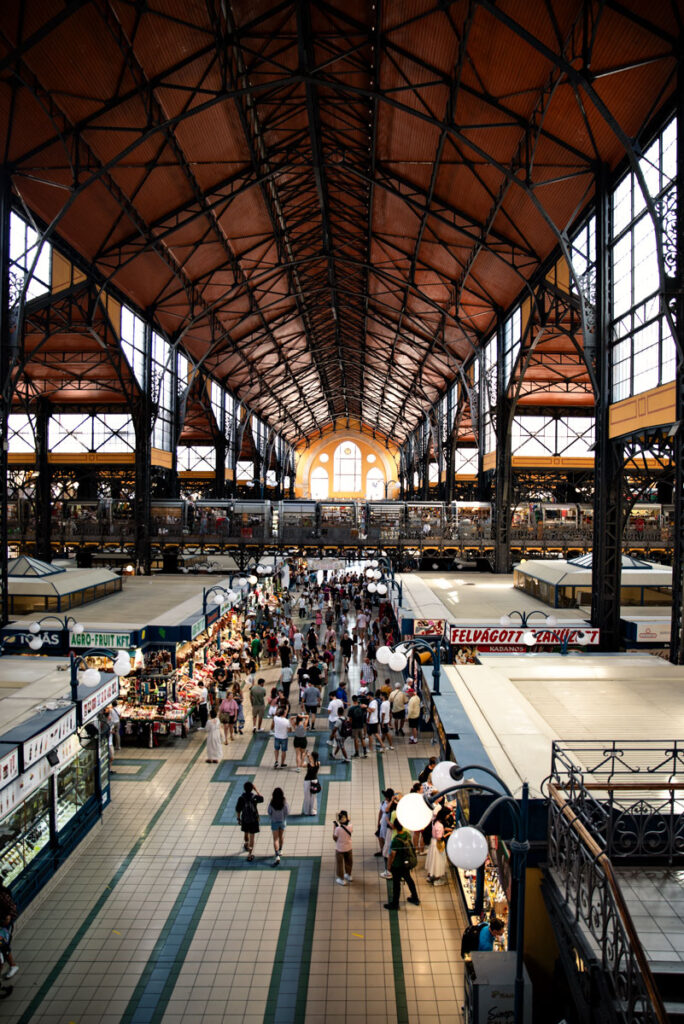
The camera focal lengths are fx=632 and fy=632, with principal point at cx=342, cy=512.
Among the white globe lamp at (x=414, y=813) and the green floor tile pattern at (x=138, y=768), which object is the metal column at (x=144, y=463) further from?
the white globe lamp at (x=414, y=813)

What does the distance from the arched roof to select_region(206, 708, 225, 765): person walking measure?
44.1 feet

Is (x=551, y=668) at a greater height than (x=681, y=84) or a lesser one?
lesser

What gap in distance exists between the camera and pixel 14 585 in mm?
17891

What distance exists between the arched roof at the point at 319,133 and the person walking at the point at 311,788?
13026 mm

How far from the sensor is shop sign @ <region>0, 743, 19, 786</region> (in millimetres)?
7496

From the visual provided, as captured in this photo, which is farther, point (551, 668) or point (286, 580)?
point (286, 580)

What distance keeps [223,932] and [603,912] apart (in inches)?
222

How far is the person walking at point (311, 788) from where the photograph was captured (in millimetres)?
11242

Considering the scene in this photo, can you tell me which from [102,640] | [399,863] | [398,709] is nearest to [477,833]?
[399,863]

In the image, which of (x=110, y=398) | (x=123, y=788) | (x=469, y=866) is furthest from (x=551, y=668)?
(x=110, y=398)

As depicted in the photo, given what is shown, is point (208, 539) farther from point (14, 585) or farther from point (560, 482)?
point (560, 482)

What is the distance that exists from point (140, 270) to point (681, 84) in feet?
68.7

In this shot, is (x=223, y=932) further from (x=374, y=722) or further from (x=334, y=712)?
Answer: (x=374, y=722)

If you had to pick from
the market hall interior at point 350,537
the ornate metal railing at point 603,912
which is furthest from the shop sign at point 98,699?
the ornate metal railing at point 603,912
